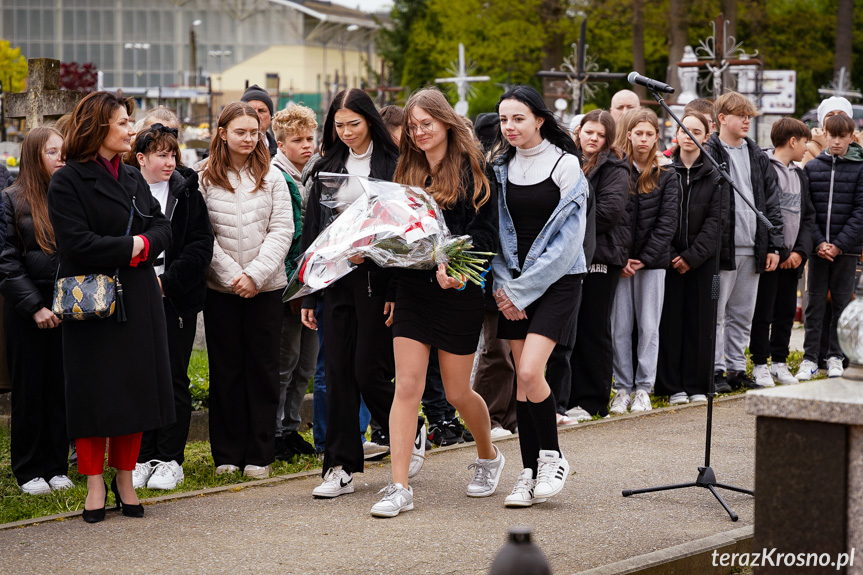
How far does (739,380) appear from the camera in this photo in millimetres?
10398

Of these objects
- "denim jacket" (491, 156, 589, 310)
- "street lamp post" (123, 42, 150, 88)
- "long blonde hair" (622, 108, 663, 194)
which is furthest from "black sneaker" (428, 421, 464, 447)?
"street lamp post" (123, 42, 150, 88)

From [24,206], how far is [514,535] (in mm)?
5311

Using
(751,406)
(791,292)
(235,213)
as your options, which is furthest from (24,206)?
(791,292)

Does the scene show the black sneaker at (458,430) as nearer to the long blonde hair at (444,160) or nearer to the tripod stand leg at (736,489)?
the tripod stand leg at (736,489)

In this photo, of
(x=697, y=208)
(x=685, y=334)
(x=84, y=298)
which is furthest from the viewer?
(x=685, y=334)

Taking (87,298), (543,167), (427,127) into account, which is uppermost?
(427,127)

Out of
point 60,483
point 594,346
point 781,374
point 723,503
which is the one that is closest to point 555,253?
point 723,503

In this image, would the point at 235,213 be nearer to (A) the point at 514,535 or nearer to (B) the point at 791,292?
(A) the point at 514,535

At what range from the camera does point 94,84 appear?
65625 millimetres

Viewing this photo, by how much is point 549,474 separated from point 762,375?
501 centimetres

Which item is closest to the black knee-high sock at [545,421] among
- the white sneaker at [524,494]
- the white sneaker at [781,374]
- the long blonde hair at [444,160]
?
the white sneaker at [524,494]

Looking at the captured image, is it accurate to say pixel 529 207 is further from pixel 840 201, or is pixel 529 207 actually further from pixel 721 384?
pixel 840 201

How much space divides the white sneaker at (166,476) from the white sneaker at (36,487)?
0.63 meters

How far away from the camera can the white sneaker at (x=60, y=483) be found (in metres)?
7.06
